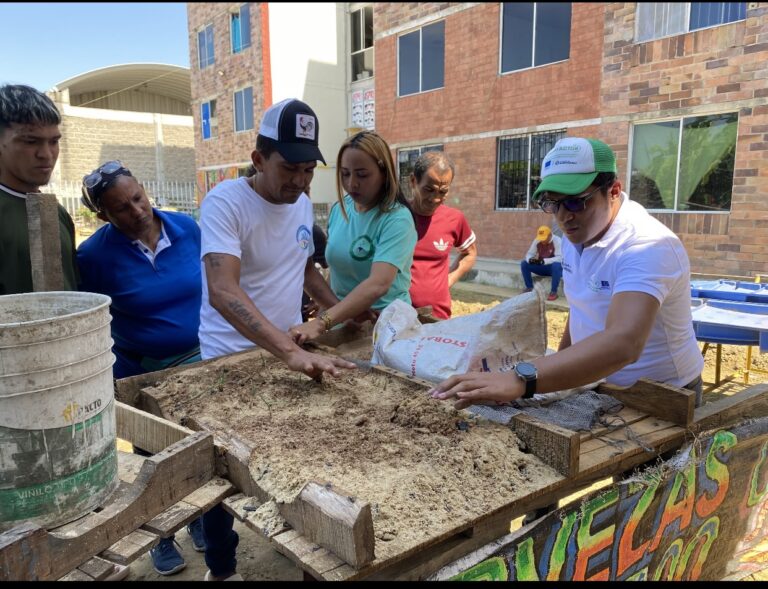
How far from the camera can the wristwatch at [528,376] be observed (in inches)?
69.1

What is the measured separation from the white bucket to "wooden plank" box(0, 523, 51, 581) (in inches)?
3.7

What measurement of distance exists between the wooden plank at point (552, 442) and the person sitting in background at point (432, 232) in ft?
6.83

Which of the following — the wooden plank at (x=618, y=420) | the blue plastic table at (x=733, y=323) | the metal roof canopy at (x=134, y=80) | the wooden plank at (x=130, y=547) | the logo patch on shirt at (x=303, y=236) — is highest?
the metal roof canopy at (x=134, y=80)

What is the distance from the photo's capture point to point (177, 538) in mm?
3428

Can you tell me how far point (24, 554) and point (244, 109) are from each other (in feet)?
67.0

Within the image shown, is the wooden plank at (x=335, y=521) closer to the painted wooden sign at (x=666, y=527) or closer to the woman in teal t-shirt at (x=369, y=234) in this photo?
the painted wooden sign at (x=666, y=527)

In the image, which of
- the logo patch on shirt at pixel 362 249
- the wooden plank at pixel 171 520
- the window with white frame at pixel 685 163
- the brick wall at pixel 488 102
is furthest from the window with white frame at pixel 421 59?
the wooden plank at pixel 171 520

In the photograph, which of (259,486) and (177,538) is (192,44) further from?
(259,486)

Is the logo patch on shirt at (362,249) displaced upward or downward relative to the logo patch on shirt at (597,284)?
upward

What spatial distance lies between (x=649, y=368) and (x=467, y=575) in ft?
3.79

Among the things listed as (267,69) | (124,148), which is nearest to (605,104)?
(267,69)

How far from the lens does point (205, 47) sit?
21672mm

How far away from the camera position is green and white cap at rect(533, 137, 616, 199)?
1972mm

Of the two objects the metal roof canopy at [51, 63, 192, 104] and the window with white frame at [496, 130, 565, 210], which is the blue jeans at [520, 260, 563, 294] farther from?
the metal roof canopy at [51, 63, 192, 104]
